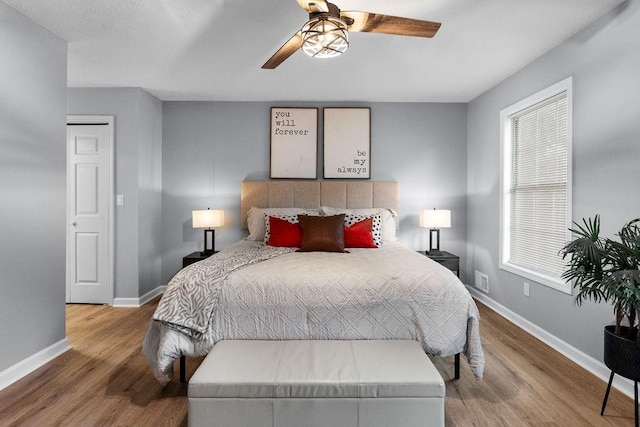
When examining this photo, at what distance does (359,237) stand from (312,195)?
1.07m

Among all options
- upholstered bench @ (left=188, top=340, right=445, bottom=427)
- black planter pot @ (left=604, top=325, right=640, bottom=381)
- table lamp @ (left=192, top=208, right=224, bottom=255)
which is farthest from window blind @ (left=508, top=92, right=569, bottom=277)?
table lamp @ (left=192, top=208, right=224, bottom=255)

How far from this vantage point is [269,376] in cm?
167

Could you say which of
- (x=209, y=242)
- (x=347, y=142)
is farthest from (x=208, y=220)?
(x=347, y=142)

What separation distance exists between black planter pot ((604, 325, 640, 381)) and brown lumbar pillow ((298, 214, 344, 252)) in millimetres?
1947

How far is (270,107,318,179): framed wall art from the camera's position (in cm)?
443

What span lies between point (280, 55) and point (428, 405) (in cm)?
227

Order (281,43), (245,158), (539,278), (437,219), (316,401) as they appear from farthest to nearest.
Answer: (245,158), (437,219), (539,278), (281,43), (316,401)

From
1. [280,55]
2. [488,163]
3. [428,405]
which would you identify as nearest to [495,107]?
[488,163]

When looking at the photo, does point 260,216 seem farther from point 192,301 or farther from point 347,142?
point 192,301

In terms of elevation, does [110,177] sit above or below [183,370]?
above

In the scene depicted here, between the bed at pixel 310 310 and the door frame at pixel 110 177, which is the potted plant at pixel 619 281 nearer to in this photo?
the bed at pixel 310 310

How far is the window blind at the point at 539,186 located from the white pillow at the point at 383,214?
1.22m

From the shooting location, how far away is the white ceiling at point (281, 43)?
92.6 inches

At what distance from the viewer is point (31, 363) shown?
2.46 m
